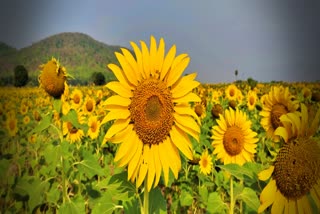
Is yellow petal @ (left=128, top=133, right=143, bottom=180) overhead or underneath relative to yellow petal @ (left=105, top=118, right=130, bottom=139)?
underneath

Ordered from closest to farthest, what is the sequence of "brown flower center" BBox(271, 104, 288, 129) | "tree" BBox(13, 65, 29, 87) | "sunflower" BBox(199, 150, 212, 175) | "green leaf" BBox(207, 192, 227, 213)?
"green leaf" BBox(207, 192, 227, 213) → "brown flower center" BBox(271, 104, 288, 129) → "sunflower" BBox(199, 150, 212, 175) → "tree" BBox(13, 65, 29, 87)

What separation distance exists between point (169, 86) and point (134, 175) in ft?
0.31

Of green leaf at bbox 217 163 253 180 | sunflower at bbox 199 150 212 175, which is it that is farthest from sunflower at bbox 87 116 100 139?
green leaf at bbox 217 163 253 180

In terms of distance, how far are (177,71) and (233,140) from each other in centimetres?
51

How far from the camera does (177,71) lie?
44cm

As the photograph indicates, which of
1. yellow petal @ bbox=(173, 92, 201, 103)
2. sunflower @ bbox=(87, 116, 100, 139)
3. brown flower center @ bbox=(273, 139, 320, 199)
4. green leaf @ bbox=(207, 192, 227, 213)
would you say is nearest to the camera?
brown flower center @ bbox=(273, 139, 320, 199)

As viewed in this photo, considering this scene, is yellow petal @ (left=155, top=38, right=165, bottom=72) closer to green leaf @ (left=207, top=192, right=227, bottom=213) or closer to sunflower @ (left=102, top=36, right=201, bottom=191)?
sunflower @ (left=102, top=36, right=201, bottom=191)

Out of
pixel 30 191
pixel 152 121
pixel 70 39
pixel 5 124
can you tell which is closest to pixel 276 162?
pixel 152 121

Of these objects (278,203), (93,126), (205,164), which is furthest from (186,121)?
(93,126)

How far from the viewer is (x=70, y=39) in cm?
543

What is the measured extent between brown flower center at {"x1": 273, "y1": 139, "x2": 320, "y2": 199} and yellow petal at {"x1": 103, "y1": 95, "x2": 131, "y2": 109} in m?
0.17

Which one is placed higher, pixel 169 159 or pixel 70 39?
pixel 70 39

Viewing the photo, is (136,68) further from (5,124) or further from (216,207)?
(5,124)

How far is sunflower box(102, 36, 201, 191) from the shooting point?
0.44 meters
